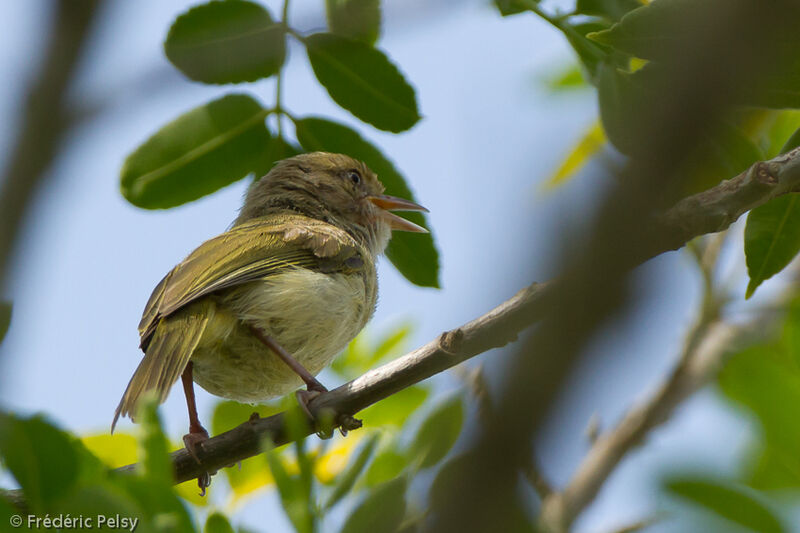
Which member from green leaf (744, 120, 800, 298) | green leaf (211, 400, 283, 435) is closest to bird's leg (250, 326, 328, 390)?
green leaf (211, 400, 283, 435)

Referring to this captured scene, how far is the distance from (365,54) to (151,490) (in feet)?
7.36

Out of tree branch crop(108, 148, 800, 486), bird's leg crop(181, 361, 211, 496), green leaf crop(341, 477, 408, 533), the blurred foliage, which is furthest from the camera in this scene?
bird's leg crop(181, 361, 211, 496)

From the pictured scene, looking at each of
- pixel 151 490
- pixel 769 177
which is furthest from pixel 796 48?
pixel 151 490

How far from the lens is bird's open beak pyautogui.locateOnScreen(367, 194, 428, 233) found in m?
4.52

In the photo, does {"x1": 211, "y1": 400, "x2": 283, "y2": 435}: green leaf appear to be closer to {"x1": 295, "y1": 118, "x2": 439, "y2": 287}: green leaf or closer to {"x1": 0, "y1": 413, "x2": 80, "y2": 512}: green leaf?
{"x1": 295, "y1": 118, "x2": 439, "y2": 287}: green leaf

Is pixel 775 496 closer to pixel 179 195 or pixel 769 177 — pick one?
pixel 769 177

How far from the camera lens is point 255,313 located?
4082 mm

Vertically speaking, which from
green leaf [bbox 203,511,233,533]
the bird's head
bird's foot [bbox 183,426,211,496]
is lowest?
the bird's head

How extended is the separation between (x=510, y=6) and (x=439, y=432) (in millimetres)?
1738

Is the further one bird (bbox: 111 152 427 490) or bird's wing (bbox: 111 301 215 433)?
bird (bbox: 111 152 427 490)

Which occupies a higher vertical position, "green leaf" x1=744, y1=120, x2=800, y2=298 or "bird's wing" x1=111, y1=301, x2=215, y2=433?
"green leaf" x1=744, y1=120, x2=800, y2=298

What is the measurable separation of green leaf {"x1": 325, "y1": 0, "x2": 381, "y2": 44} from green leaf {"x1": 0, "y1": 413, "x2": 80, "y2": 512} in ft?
6.66

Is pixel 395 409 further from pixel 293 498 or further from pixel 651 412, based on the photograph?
pixel 293 498

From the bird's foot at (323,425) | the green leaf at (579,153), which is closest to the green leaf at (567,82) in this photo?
the green leaf at (579,153)
